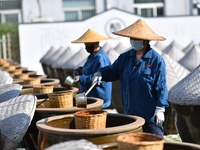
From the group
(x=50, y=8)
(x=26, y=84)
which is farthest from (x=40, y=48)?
(x=26, y=84)

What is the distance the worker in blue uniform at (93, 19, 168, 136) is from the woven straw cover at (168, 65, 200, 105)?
566 millimetres

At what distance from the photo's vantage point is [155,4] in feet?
129

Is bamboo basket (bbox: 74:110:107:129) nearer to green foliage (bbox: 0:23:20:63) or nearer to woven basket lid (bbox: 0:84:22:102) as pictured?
woven basket lid (bbox: 0:84:22:102)

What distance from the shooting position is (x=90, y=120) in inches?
236

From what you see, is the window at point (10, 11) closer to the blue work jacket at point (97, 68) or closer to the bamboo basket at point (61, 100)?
the blue work jacket at point (97, 68)

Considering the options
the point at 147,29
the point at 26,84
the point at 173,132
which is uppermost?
the point at 147,29

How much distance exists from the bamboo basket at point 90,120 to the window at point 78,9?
33.2m

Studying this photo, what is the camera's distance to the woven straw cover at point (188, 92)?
7.66 meters

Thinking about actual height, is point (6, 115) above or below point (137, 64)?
below

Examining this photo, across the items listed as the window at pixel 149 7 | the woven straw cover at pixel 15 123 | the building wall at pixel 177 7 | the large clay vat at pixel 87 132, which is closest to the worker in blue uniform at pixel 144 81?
the large clay vat at pixel 87 132

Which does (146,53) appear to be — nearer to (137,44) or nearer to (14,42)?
(137,44)

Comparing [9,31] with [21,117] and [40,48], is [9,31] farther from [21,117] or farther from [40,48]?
[21,117]

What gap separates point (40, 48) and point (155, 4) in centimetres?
948

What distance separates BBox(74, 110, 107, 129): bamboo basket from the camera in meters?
6.02
